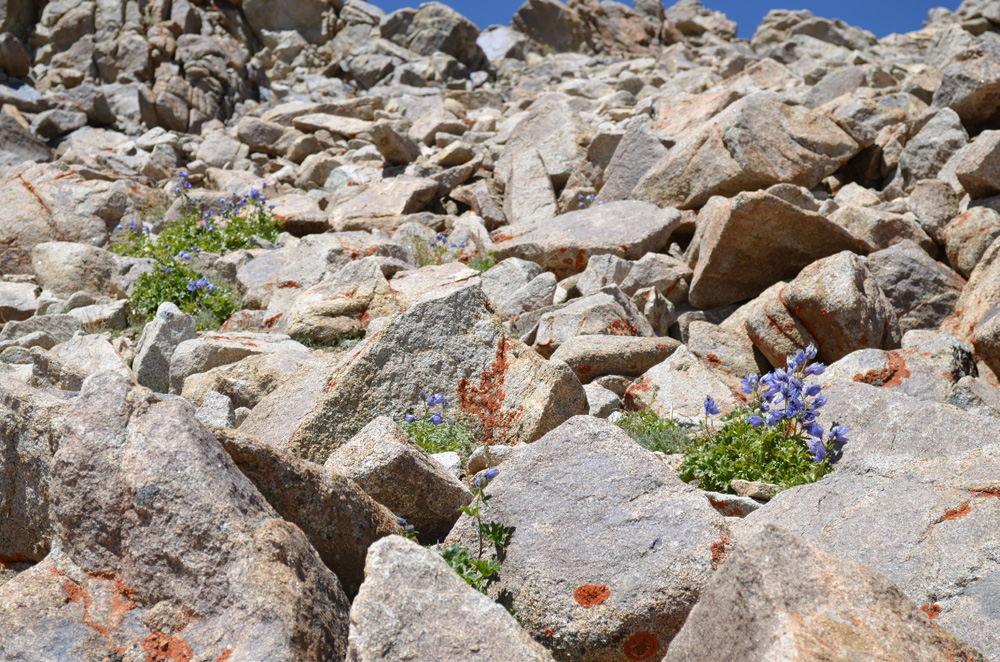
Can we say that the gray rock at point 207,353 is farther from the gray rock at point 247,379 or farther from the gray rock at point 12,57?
the gray rock at point 12,57

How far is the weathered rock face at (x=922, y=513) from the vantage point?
2.74 metres

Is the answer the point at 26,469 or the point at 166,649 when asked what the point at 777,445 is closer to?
the point at 166,649

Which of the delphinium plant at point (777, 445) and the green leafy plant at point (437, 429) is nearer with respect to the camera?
the delphinium plant at point (777, 445)

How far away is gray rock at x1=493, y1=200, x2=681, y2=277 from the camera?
8.91 m

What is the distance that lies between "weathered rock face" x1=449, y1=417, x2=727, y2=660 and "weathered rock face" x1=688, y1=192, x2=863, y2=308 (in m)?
4.54

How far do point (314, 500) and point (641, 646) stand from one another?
121 centimetres

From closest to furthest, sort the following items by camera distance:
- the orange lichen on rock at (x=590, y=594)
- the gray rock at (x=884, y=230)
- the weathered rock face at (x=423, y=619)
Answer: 1. the weathered rock face at (x=423, y=619)
2. the orange lichen on rock at (x=590, y=594)
3. the gray rock at (x=884, y=230)

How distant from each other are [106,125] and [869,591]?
22.2m

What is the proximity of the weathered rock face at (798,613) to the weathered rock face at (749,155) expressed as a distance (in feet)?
25.5

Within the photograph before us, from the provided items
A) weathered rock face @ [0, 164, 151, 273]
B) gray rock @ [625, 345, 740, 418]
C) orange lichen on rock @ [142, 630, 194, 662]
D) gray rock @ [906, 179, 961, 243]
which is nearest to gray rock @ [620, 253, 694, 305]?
gray rock @ [625, 345, 740, 418]

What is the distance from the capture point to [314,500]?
2.95 m

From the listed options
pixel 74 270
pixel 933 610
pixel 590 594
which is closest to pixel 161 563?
pixel 590 594

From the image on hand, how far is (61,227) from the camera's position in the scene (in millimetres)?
11055

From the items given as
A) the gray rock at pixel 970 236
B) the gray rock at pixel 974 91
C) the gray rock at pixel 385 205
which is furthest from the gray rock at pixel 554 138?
the gray rock at pixel 970 236
